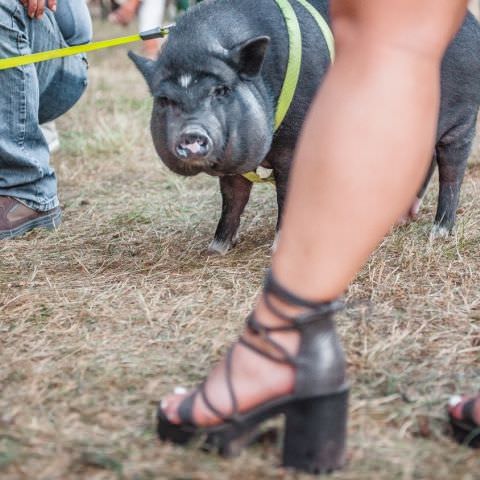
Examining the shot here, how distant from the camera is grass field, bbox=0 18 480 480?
4.61 ft

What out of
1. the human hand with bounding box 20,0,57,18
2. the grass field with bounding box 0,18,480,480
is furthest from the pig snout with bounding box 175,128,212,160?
the human hand with bounding box 20,0,57,18

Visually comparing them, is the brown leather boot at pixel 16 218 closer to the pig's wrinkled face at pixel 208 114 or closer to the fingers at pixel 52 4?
the fingers at pixel 52 4

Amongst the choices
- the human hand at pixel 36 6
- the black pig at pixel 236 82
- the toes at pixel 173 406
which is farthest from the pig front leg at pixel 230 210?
the toes at pixel 173 406

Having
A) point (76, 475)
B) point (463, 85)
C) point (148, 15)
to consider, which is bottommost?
point (148, 15)

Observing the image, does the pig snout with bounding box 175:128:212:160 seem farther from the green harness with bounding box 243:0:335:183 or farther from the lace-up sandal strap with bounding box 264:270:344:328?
the lace-up sandal strap with bounding box 264:270:344:328

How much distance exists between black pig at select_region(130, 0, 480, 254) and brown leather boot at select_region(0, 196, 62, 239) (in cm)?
88

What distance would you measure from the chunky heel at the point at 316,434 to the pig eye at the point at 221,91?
3.97 feet

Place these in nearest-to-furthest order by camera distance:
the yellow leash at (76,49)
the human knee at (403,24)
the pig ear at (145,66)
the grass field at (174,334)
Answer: the human knee at (403,24) < the grass field at (174,334) < the pig ear at (145,66) < the yellow leash at (76,49)

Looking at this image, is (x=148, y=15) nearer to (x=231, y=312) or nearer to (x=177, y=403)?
(x=231, y=312)

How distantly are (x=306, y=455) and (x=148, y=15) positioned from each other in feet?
17.7

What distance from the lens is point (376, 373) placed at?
176 centimetres

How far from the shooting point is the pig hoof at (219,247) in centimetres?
282

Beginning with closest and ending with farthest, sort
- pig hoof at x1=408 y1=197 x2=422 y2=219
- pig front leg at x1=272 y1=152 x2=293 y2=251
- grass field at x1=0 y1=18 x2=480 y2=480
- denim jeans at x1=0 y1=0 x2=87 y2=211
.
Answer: grass field at x1=0 y1=18 x2=480 y2=480
pig front leg at x1=272 y1=152 x2=293 y2=251
denim jeans at x1=0 y1=0 x2=87 y2=211
pig hoof at x1=408 y1=197 x2=422 y2=219

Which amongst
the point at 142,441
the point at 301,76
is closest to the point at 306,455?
the point at 142,441
